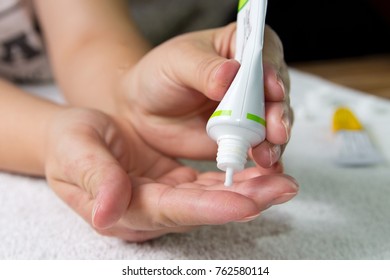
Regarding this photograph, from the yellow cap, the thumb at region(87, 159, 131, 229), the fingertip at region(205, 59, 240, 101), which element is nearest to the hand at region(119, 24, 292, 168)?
the fingertip at region(205, 59, 240, 101)

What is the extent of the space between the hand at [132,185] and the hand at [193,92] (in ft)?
0.07

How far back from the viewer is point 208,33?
53cm

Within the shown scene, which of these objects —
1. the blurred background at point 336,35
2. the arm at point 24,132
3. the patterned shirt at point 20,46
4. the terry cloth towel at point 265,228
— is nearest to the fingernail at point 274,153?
the terry cloth towel at point 265,228

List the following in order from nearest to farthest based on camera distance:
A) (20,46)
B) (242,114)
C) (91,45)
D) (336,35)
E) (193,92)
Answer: (242,114) < (193,92) < (91,45) < (20,46) < (336,35)

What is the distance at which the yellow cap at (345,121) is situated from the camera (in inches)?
30.1

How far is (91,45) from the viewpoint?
2.41ft

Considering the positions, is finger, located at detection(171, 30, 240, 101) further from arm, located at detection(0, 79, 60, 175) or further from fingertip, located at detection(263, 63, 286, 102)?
arm, located at detection(0, 79, 60, 175)

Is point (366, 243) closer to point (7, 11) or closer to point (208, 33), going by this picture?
point (208, 33)

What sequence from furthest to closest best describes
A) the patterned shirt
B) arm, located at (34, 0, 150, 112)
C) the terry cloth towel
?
the patterned shirt < arm, located at (34, 0, 150, 112) < the terry cloth towel

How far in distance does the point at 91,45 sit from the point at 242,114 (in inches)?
16.5

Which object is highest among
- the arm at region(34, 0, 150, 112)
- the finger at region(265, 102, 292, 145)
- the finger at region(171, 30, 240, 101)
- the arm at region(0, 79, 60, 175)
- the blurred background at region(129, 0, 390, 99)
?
the finger at region(171, 30, 240, 101)

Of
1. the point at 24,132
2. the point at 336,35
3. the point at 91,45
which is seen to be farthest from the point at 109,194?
the point at 336,35

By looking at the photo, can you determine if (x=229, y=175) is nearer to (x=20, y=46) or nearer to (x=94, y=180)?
(x=94, y=180)

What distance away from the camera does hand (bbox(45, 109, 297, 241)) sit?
1.30 feet
